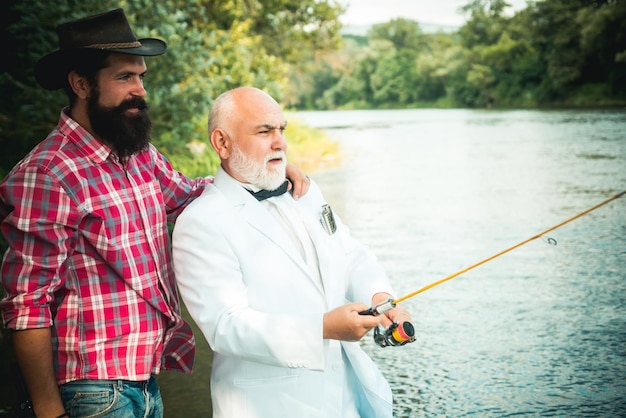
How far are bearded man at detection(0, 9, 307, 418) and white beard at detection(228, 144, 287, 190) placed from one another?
32 centimetres

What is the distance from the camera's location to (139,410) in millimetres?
2768

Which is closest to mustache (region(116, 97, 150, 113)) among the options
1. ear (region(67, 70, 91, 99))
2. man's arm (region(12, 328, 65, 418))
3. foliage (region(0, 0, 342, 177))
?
ear (region(67, 70, 91, 99))

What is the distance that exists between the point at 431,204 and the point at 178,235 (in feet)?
37.4

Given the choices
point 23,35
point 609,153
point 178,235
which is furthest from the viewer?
point 609,153

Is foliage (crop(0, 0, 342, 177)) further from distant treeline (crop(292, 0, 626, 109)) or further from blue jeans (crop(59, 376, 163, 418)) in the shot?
distant treeline (crop(292, 0, 626, 109))

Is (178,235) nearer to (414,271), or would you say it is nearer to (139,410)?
(139,410)

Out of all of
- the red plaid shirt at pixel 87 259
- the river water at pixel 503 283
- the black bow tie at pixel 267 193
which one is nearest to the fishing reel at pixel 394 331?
the black bow tie at pixel 267 193

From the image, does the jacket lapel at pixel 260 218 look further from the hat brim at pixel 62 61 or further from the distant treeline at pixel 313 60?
the distant treeline at pixel 313 60

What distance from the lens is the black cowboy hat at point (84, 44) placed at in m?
2.84

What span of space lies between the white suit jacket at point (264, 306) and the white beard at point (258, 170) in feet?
0.19

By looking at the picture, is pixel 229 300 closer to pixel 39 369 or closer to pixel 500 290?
pixel 39 369

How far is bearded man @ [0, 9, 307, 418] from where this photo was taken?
98.2 inches

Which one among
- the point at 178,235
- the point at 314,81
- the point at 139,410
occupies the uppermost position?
the point at 178,235

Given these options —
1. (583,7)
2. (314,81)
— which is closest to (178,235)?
(583,7)
